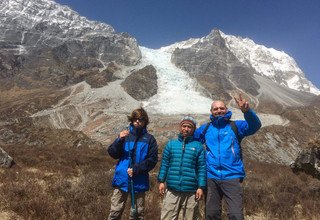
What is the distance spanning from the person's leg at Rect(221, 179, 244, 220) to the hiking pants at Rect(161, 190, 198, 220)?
0.52 meters

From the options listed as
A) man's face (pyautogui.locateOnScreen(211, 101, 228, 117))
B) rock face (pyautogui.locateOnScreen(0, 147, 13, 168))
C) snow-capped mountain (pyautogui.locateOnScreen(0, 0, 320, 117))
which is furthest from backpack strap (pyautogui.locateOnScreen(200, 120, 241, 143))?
snow-capped mountain (pyautogui.locateOnScreen(0, 0, 320, 117))

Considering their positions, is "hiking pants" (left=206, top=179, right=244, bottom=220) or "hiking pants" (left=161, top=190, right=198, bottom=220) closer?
"hiking pants" (left=206, top=179, right=244, bottom=220)

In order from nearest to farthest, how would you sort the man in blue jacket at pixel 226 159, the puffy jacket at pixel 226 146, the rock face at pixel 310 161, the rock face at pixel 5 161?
1. the man in blue jacket at pixel 226 159
2. the puffy jacket at pixel 226 146
3. the rock face at pixel 310 161
4. the rock face at pixel 5 161

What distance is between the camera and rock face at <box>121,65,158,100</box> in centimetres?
10409

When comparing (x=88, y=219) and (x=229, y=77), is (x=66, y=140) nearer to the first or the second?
(x=88, y=219)

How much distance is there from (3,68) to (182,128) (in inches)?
5336

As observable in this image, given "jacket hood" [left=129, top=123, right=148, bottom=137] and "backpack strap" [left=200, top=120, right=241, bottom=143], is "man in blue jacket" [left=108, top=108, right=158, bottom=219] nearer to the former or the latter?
"jacket hood" [left=129, top=123, right=148, bottom=137]

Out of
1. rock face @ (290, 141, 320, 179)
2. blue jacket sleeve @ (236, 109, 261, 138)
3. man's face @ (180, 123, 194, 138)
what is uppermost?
rock face @ (290, 141, 320, 179)

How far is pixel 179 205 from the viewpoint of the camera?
6.20 meters

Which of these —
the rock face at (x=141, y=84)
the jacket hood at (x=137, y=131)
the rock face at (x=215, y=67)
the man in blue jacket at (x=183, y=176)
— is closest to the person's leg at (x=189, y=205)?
the man in blue jacket at (x=183, y=176)

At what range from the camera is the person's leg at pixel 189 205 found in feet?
20.1

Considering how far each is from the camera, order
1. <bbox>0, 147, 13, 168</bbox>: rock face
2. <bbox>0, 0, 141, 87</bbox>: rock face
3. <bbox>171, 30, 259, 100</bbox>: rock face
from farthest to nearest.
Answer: <bbox>171, 30, 259, 100</bbox>: rock face
<bbox>0, 0, 141, 87</bbox>: rock face
<bbox>0, 147, 13, 168</bbox>: rock face

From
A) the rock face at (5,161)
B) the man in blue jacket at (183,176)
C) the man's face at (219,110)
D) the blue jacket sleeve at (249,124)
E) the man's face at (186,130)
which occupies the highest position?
the man's face at (219,110)

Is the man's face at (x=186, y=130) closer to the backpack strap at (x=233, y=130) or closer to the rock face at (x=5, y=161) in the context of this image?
the backpack strap at (x=233, y=130)
